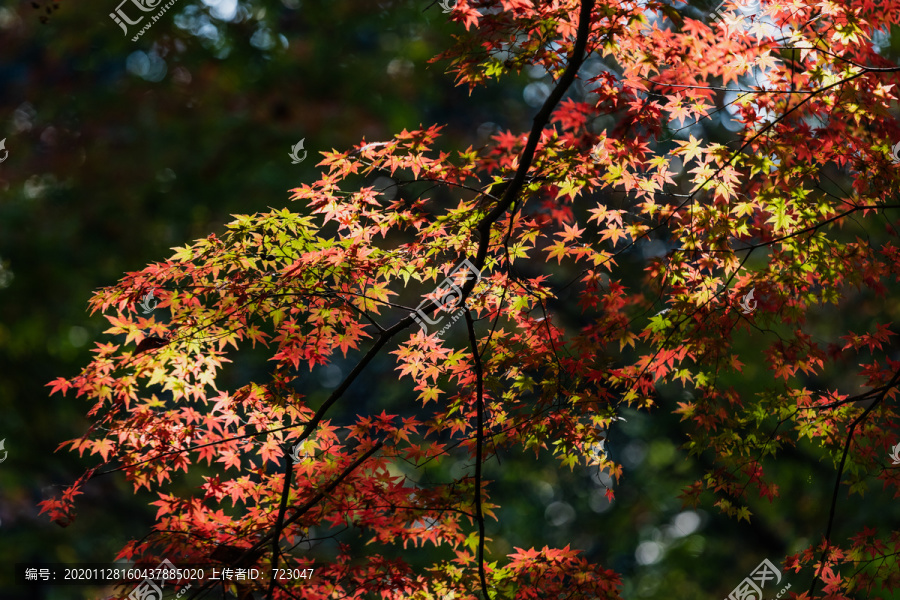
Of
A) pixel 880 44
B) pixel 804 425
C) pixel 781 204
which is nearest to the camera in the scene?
pixel 781 204

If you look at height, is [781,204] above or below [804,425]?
above

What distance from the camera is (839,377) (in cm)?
659

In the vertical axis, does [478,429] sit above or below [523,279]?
below

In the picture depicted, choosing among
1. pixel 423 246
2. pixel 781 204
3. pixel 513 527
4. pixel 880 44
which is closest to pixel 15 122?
pixel 423 246

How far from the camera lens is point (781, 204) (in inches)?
106

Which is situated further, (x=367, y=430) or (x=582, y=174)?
(x=367, y=430)

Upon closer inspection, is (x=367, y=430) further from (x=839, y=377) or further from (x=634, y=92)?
(x=839, y=377)

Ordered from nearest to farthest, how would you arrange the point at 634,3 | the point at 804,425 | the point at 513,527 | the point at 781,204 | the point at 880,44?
1. the point at 634,3
2. the point at 781,204
3. the point at 804,425
4. the point at 880,44
5. the point at 513,527

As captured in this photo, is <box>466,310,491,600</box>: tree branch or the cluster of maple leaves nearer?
the cluster of maple leaves

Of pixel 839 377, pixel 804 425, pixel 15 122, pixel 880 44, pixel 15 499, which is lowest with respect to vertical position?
pixel 804 425

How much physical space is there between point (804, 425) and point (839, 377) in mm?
4181

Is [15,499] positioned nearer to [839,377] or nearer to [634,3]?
[634,3]

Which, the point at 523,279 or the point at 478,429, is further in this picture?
the point at 523,279

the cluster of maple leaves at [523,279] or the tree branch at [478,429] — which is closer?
the cluster of maple leaves at [523,279]
